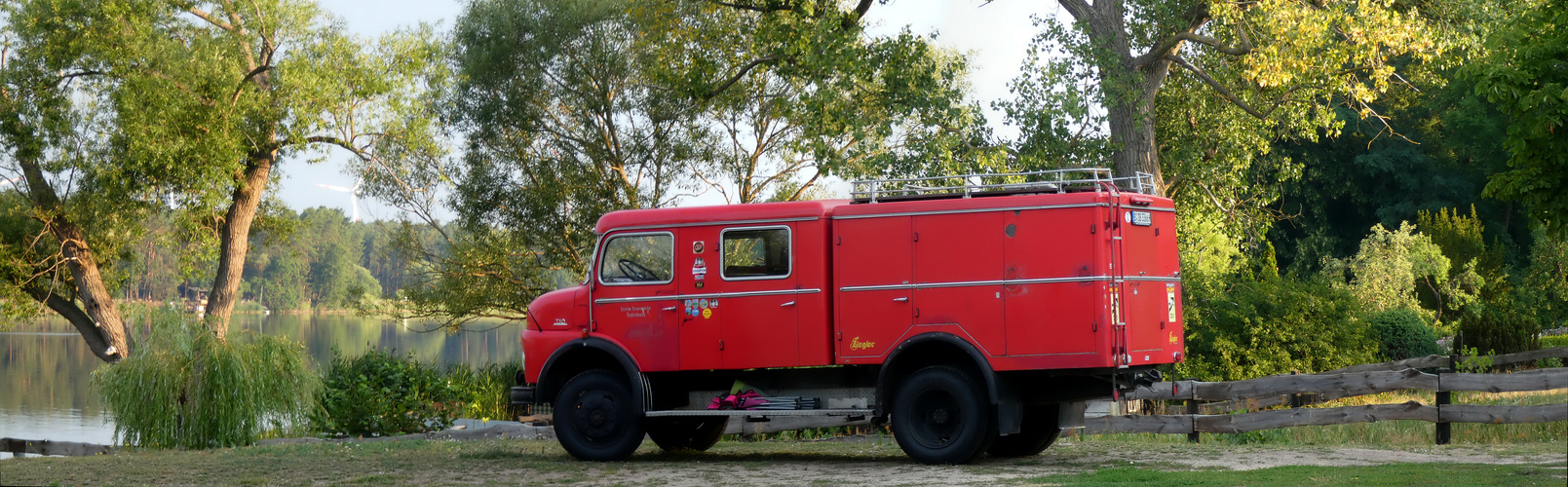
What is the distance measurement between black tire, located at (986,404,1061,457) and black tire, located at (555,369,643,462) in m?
3.78

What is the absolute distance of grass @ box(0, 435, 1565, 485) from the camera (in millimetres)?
10312

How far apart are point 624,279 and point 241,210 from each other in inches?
876

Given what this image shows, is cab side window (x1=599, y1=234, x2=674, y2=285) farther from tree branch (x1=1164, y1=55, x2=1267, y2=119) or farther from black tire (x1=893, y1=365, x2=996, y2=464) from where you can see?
tree branch (x1=1164, y1=55, x2=1267, y2=119)

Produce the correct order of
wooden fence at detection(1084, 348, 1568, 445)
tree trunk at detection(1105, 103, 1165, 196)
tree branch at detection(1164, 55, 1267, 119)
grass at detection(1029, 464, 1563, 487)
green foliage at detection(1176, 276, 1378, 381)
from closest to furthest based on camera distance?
grass at detection(1029, 464, 1563, 487)
wooden fence at detection(1084, 348, 1568, 445)
tree trunk at detection(1105, 103, 1165, 196)
green foliage at detection(1176, 276, 1378, 381)
tree branch at detection(1164, 55, 1267, 119)

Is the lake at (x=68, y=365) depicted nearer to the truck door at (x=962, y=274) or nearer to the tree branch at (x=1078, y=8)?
the truck door at (x=962, y=274)

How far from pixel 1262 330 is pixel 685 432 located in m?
11.0

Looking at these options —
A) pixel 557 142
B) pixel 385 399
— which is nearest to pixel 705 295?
pixel 385 399

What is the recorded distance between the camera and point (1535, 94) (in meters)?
18.3

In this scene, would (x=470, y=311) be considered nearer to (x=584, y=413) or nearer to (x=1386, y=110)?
(x=584, y=413)

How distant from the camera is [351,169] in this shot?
1283 inches

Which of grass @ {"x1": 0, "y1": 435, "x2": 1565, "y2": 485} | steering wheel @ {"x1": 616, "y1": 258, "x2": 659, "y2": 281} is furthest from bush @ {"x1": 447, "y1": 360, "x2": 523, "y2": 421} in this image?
steering wheel @ {"x1": 616, "y1": 258, "x2": 659, "y2": 281}

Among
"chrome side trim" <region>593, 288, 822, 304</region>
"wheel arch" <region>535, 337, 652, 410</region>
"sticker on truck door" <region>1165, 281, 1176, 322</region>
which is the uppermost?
"chrome side trim" <region>593, 288, 822, 304</region>

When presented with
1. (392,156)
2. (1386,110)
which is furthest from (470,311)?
(1386,110)

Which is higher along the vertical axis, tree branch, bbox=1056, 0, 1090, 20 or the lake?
tree branch, bbox=1056, 0, 1090, 20
